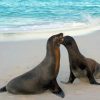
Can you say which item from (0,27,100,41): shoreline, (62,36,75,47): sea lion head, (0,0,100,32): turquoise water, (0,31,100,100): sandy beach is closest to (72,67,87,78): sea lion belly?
(0,31,100,100): sandy beach

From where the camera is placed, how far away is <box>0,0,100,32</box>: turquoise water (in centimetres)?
1199

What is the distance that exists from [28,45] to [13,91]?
332cm

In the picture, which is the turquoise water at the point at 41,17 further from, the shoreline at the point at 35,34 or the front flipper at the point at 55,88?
the front flipper at the point at 55,88

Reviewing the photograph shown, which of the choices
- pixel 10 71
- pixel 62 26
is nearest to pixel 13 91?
pixel 10 71

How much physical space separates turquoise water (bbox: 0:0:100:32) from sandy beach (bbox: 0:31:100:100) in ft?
7.12

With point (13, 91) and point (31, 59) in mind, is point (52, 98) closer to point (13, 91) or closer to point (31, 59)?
point (13, 91)

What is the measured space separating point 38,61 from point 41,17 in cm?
701

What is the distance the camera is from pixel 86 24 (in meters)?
12.5

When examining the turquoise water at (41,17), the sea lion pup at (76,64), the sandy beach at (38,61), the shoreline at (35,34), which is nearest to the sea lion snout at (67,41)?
the sea lion pup at (76,64)

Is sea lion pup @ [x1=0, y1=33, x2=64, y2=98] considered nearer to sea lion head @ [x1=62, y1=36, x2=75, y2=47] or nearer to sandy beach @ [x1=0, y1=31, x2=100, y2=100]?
sandy beach @ [x1=0, y1=31, x2=100, y2=100]

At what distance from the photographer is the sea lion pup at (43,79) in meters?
5.55

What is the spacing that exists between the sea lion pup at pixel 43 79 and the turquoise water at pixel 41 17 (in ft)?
17.9

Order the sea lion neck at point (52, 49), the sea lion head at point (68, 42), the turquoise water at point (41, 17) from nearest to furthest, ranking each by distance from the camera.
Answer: the sea lion neck at point (52, 49)
the sea lion head at point (68, 42)
the turquoise water at point (41, 17)

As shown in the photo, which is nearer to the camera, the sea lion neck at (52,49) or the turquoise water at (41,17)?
the sea lion neck at (52,49)
